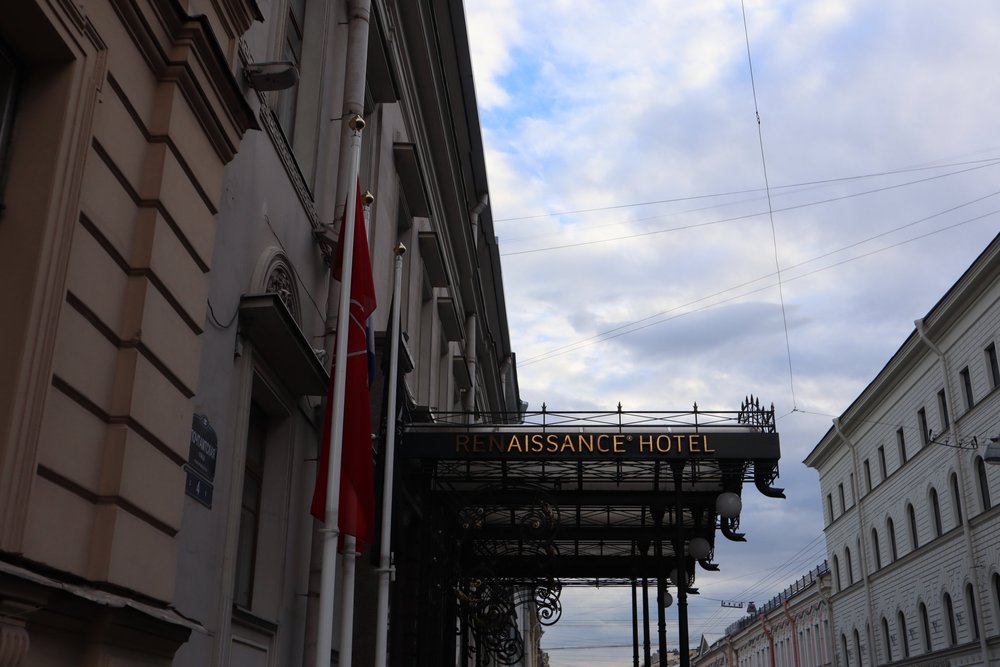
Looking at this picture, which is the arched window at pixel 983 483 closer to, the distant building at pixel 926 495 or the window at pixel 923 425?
the distant building at pixel 926 495

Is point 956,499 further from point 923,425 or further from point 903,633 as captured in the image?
point 903,633

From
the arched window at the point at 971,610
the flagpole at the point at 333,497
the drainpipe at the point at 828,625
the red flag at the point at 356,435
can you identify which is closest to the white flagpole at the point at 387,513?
the red flag at the point at 356,435

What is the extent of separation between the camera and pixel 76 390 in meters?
5.41

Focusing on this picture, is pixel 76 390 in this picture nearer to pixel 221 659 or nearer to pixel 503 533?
pixel 221 659

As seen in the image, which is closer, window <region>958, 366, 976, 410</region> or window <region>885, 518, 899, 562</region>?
window <region>958, 366, 976, 410</region>

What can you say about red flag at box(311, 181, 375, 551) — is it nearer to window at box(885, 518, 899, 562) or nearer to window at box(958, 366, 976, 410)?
window at box(958, 366, 976, 410)

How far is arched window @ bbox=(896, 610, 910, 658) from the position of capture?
47.3m

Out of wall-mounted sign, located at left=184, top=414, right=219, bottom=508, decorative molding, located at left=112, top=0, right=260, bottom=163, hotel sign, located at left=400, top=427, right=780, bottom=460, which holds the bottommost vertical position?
wall-mounted sign, located at left=184, top=414, right=219, bottom=508

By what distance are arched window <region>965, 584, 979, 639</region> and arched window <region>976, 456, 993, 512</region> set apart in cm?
388

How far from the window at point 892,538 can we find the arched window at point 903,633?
2.64 metres

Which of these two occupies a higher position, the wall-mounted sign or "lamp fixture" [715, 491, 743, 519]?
"lamp fixture" [715, 491, 743, 519]

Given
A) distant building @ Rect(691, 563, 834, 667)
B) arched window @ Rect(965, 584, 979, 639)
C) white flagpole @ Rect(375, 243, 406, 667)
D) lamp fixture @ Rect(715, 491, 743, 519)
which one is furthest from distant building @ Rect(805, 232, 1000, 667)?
white flagpole @ Rect(375, 243, 406, 667)

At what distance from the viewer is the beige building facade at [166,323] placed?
5.18 metres

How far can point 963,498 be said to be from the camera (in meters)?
38.8
